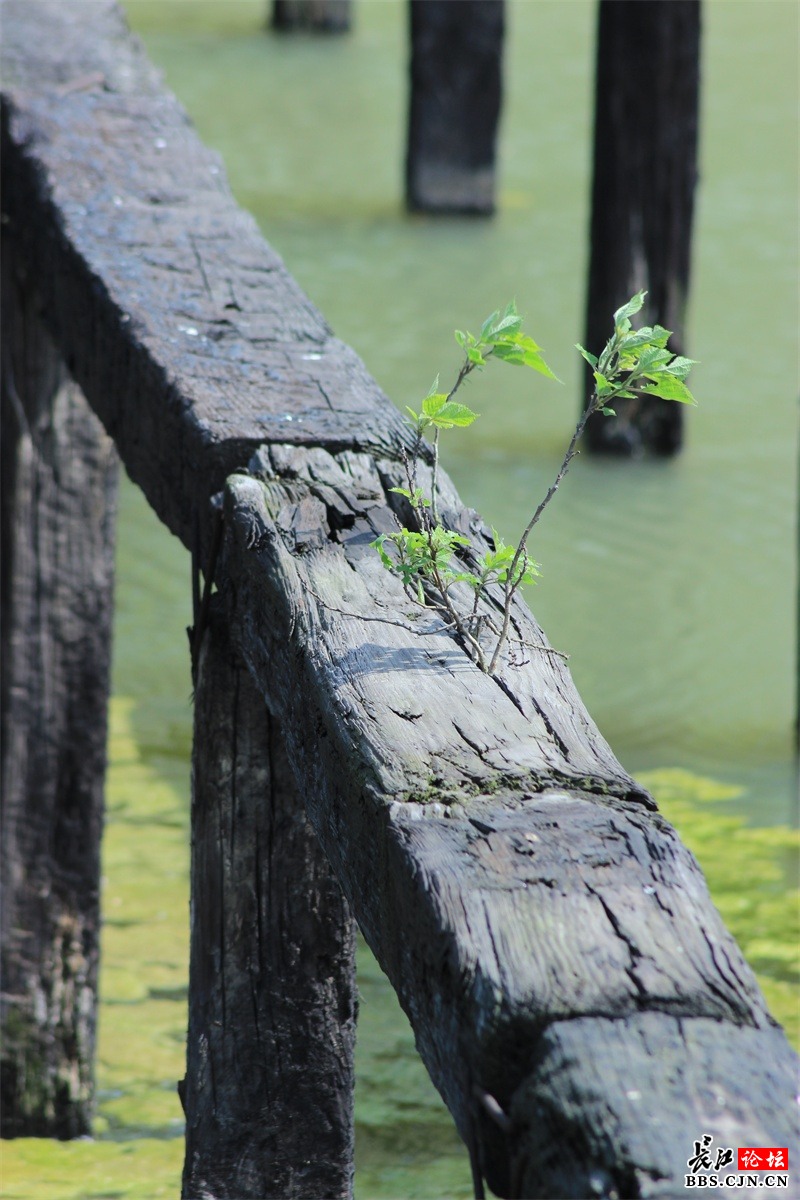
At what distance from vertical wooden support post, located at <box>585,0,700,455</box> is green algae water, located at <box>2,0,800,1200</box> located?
0.59m

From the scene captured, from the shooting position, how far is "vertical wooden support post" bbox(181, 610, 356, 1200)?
1.68m

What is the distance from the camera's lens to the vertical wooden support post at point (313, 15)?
1139cm

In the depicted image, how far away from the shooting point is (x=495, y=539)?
A: 4.70ft

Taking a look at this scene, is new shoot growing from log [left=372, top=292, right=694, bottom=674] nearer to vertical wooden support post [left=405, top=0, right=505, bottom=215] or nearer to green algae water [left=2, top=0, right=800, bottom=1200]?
green algae water [left=2, top=0, right=800, bottom=1200]

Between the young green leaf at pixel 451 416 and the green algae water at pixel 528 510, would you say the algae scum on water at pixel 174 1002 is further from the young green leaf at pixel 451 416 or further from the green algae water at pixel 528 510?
the young green leaf at pixel 451 416

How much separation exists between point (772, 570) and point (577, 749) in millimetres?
3968

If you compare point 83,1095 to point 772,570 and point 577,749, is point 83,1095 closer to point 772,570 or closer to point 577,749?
point 577,749

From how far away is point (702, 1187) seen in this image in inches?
32.4

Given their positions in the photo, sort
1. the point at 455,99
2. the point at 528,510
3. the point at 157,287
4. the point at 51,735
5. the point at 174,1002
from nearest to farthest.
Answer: the point at 157,287
the point at 51,735
the point at 174,1002
the point at 528,510
the point at 455,99

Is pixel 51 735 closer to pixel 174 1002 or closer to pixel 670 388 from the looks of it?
pixel 174 1002

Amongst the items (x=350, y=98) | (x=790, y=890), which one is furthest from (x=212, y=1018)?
(x=350, y=98)

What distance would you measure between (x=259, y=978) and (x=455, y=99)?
6494 millimetres

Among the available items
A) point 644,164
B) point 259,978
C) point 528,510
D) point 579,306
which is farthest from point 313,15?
point 259,978

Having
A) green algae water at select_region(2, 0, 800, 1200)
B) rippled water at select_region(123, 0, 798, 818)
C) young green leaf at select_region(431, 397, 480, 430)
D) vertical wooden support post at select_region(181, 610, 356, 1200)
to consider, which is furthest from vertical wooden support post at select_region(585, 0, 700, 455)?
young green leaf at select_region(431, 397, 480, 430)
